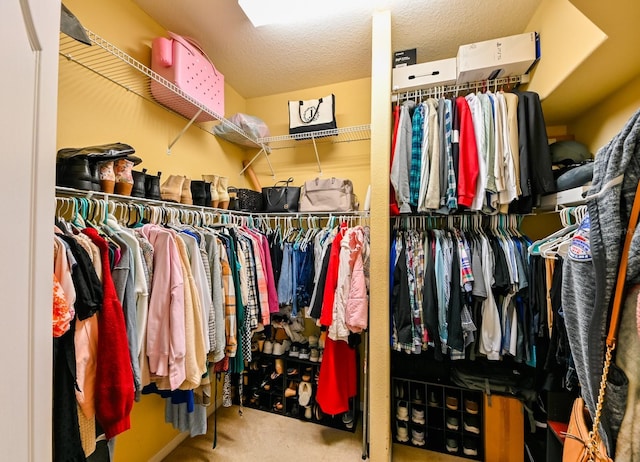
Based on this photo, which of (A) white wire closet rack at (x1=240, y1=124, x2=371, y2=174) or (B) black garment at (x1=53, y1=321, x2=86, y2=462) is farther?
(A) white wire closet rack at (x1=240, y1=124, x2=371, y2=174)

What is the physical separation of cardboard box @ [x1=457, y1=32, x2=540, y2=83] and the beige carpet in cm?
245

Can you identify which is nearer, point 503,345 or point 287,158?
point 503,345

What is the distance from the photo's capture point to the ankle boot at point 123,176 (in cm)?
118

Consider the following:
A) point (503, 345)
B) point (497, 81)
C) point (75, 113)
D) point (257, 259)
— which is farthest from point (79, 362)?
point (497, 81)

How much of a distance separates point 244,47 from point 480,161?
1.79 metres

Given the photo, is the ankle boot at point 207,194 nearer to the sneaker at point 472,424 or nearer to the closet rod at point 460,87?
the closet rod at point 460,87

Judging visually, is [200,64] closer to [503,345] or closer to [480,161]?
[480,161]

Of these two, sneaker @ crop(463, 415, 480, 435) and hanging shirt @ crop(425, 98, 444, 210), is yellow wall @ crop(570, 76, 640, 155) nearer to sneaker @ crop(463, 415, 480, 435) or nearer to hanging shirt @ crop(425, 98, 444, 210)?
hanging shirt @ crop(425, 98, 444, 210)

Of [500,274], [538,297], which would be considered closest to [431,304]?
[500,274]

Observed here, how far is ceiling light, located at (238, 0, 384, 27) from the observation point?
1438 millimetres

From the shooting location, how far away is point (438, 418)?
1.79 metres

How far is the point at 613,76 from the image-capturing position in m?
1.21

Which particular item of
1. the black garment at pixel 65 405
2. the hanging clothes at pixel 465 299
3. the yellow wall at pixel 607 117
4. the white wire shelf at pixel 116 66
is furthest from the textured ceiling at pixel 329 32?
the black garment at pixel 65 405

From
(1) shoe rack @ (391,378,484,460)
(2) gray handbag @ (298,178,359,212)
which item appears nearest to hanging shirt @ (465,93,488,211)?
(2) gray handbag @ (298,178,359,212)
